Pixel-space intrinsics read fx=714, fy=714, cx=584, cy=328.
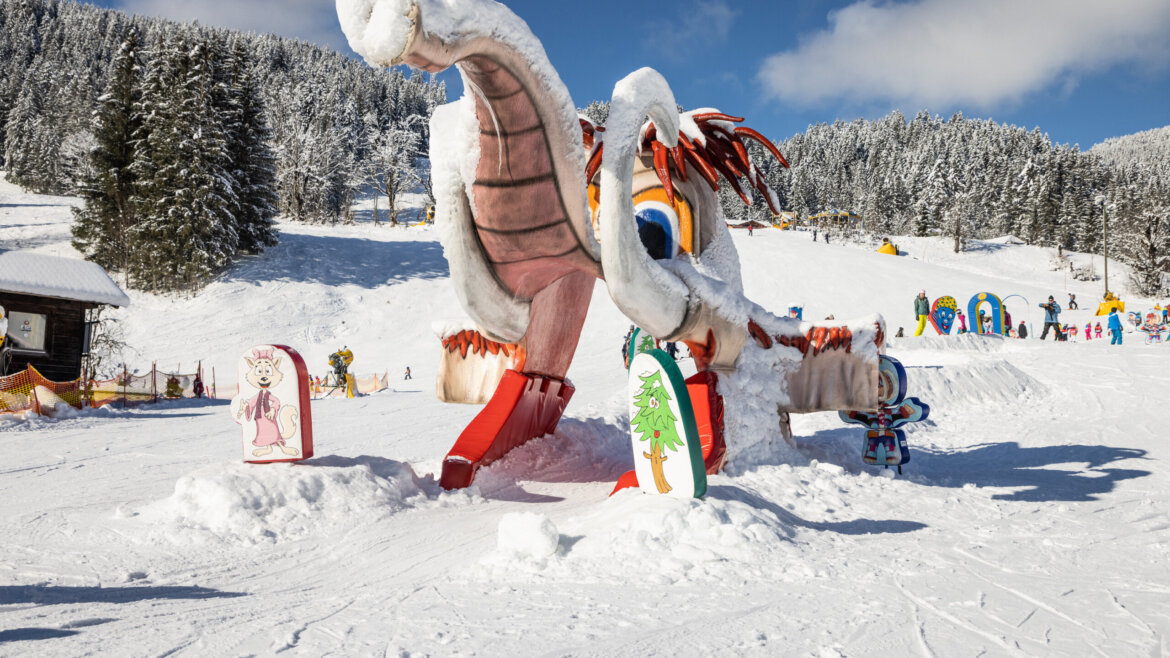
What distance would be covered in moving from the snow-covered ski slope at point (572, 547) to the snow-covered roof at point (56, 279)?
4925mm

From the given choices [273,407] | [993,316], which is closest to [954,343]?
[993,316]

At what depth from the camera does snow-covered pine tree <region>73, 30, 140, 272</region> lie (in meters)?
28.6

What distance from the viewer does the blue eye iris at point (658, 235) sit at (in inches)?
313

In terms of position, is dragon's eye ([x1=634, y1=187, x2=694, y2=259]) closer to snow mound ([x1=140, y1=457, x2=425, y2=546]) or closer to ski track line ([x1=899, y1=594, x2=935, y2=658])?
snow mound ([x1=140, y1=457, x2=425, y2=546])

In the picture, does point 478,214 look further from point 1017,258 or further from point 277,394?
point 1017,258

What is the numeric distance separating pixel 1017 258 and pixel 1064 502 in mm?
49065

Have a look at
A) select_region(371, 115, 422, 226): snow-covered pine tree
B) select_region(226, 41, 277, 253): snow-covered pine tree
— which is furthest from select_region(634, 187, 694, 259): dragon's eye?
select_region(371, 115, 422, 226): snow-covered pine tree

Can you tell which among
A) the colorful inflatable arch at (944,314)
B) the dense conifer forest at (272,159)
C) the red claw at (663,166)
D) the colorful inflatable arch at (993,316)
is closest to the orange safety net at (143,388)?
the dense conifer forest at (272,159)

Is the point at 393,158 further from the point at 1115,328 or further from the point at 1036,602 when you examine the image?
the point at 1036,602

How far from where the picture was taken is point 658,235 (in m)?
7.96

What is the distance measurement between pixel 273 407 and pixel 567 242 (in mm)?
3007

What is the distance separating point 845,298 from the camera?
28.6 m

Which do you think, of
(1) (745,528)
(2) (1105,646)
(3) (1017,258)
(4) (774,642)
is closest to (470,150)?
(1) (745,528)

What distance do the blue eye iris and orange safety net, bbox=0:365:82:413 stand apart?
11.0m
